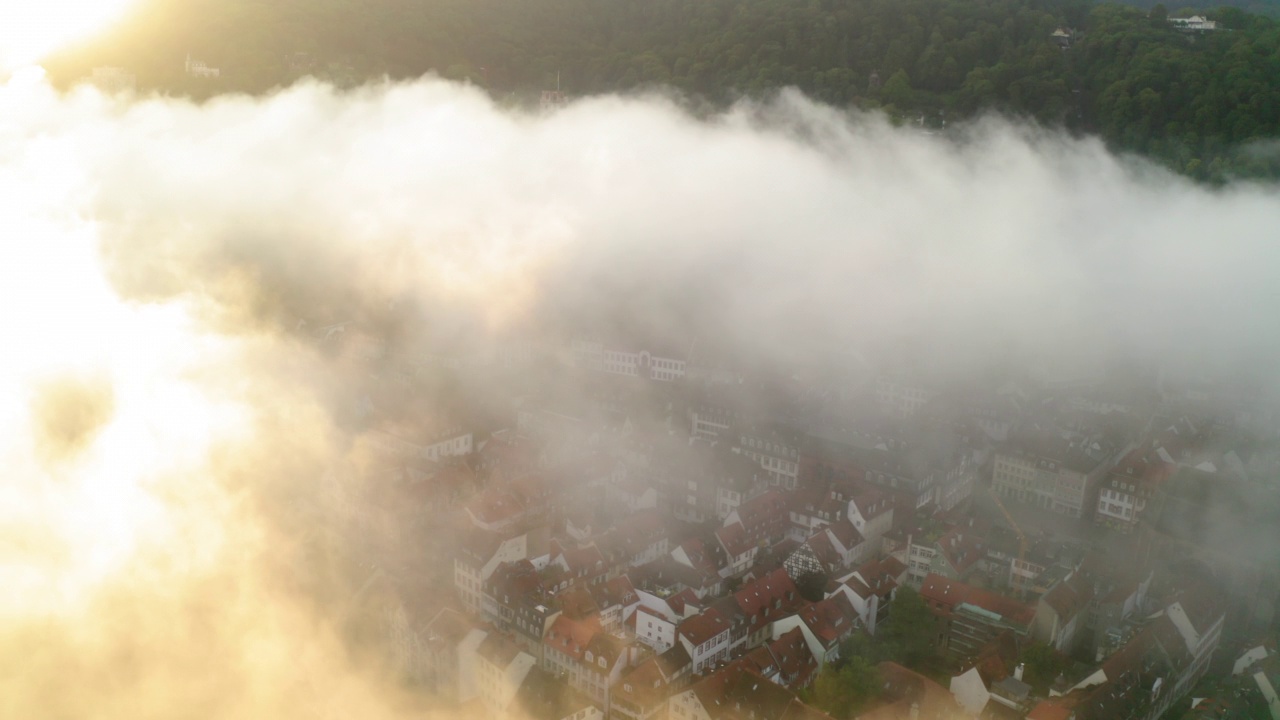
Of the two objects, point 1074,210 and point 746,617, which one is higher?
point 1074,210

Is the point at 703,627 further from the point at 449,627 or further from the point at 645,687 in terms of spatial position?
the point at 449,627

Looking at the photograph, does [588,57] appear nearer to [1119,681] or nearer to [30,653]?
[1119,681]

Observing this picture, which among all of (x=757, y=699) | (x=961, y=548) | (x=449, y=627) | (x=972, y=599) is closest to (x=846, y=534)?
(x=961, y=548)

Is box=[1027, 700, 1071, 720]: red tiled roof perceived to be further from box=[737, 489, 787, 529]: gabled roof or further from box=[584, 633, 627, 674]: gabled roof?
box=[737, 489, 787, 529]: gabled roof

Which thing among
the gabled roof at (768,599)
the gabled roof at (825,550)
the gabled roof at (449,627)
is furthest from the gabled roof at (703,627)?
the gabled roof at (449,627)

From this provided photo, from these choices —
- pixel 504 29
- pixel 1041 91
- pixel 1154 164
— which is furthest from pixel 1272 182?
pixel 504 29

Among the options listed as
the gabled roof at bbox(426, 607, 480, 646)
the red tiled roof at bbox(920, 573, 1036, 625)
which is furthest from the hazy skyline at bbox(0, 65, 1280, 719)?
the red tiled roof at bbox(920, 573, 1036, 625)
